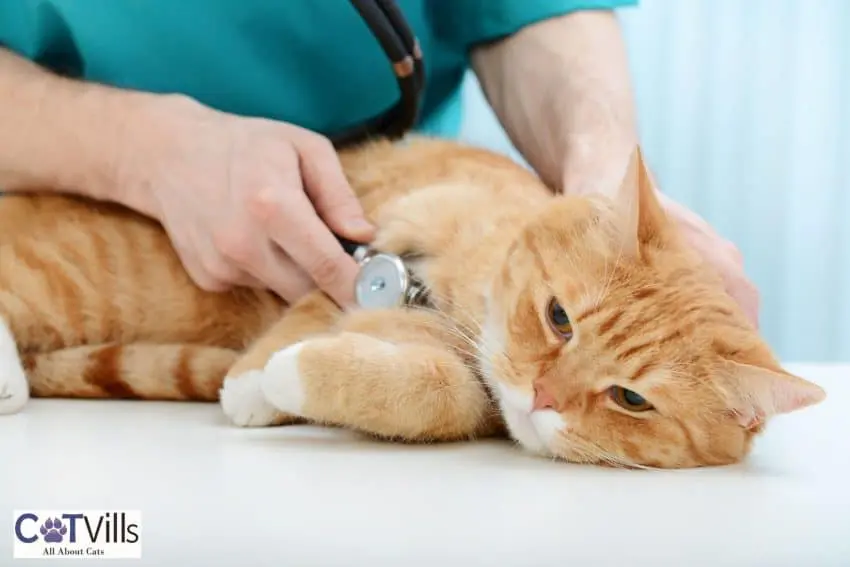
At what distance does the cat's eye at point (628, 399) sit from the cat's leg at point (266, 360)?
325 mm

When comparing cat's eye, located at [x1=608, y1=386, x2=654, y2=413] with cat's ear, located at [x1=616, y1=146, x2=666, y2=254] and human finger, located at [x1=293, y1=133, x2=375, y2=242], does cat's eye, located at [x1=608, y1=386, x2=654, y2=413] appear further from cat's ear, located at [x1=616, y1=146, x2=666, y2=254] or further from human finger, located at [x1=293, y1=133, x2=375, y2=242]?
human finger, located at [x1=293, y1=133, x2=375, y2=242]

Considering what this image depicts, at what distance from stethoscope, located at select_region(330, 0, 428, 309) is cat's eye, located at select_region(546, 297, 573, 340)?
18 cm

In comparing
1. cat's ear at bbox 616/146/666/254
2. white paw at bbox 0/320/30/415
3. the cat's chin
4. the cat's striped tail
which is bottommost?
the cat's striped tail

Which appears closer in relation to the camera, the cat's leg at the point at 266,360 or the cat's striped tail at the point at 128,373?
the cat's leg at the point at 266,360

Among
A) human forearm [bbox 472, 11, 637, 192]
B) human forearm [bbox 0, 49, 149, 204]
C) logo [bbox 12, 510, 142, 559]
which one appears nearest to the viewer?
logo [bbox 12, 510, 142, 559]

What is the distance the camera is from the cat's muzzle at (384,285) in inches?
40.0

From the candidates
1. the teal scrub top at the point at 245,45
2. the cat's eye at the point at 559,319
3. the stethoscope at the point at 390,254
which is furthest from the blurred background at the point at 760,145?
the cat's eye at the point at 559,319

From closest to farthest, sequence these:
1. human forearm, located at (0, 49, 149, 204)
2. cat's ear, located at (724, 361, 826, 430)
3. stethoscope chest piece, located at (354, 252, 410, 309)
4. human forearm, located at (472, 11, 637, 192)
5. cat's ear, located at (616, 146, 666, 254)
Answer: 1. cat's ear, located at (724, 361, 826, 430)
2. cat's ear, located at (616, 146, 666, 254)
3. stethoscope chest piece, located at (354, 252, 410, 309)
4. human forearm, located at (0, 49, 149, 204)
5. human forearm, located at (472, 11, 637, 192)

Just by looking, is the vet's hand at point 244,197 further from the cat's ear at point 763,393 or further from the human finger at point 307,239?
the cat's ear at point 763,393

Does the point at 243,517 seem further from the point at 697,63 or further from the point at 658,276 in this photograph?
the point at 697,63

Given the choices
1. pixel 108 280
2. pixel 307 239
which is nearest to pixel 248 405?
pixel 307 239

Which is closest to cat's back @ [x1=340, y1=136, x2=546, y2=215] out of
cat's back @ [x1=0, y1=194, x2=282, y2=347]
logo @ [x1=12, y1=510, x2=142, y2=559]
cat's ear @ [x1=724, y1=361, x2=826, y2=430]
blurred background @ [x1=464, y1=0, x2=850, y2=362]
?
cat's back @ [x1=0, y1=194, x2=282, y2=347]

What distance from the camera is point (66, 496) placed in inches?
24.0

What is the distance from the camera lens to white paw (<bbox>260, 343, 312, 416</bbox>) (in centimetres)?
86
